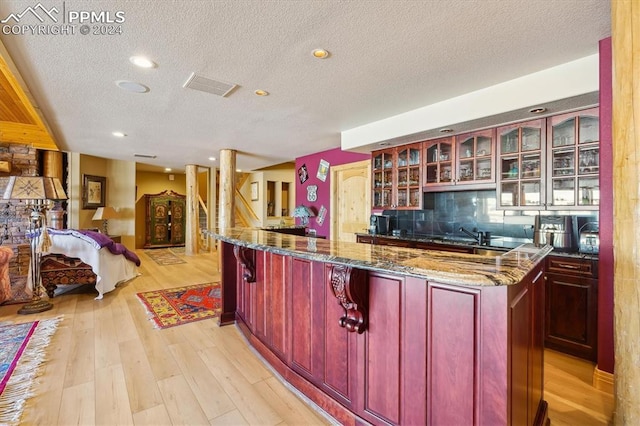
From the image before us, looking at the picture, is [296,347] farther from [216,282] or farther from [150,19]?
[216,282]

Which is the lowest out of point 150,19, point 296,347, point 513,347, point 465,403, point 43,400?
point 43,400

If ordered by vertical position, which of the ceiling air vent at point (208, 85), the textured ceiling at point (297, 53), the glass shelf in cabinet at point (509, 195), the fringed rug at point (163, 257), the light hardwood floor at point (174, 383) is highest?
the textured ceiling at point (297, 53)

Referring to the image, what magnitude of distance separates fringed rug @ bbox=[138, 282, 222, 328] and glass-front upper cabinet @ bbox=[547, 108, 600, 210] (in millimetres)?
3719

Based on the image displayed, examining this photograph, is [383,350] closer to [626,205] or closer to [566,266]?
[626,205]

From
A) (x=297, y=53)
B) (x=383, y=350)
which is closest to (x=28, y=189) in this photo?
(x=297, y=53)

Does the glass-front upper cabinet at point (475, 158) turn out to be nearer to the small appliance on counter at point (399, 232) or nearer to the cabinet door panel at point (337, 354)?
the small appliance on counter at point (399, 232)

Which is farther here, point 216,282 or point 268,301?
point 216,282

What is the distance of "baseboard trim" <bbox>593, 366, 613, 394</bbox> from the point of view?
6.58ft

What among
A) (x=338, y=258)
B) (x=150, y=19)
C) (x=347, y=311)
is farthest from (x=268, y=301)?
(x=150, y=19)

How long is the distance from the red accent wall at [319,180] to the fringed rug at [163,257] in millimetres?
3133

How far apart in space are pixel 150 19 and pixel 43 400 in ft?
8.12

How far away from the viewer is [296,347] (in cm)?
198

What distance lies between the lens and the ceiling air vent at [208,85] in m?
2.61

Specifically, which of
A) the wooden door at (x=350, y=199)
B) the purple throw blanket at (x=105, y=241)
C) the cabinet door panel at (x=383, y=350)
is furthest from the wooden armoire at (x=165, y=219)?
the cabinet door panel at (x=383, y=350)
